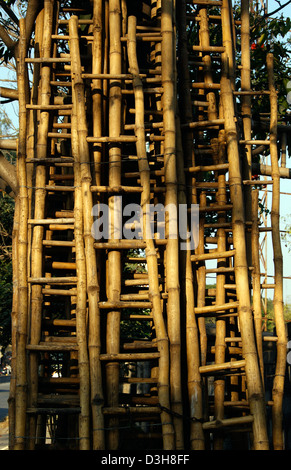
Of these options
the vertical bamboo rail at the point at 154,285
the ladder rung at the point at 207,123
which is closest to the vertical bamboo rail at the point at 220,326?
the ladder rung at the point at 207,123

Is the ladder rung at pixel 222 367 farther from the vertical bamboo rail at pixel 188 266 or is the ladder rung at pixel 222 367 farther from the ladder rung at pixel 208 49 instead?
the ladder rung at pixel 208 49

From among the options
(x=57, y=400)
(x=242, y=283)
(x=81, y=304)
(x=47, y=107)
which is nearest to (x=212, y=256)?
(x=242, y=283)

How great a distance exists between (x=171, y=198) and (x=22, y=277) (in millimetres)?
1191

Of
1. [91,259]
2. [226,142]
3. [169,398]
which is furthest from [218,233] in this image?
[169,398]

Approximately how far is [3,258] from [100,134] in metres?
4.72

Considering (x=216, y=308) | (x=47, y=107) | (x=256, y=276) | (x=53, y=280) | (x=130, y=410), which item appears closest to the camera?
(x=130, y=410)

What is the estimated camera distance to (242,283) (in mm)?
4062

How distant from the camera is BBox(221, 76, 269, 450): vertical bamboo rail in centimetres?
381

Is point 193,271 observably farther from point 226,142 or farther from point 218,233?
point 226,142

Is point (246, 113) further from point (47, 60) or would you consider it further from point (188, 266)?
point (47, 60)

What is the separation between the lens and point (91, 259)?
3955 millimetres

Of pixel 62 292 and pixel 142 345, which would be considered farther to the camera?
pixel 62 292

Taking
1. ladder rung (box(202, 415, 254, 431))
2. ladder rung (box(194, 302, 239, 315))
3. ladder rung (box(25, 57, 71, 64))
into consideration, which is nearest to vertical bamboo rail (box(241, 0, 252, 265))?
ladder rung (box(194, 302, 239, 315))

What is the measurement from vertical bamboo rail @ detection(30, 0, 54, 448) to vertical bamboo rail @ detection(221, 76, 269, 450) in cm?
139
